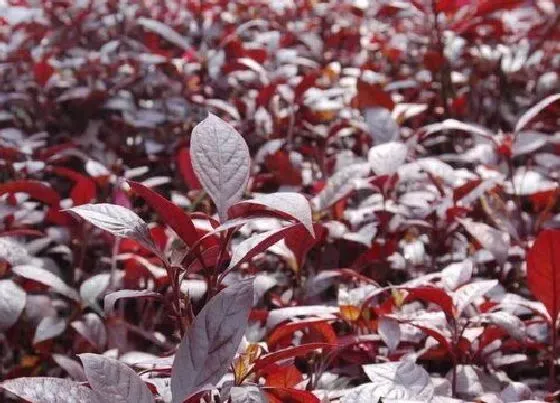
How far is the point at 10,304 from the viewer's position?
5.01 ft

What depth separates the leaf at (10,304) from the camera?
4.95ft

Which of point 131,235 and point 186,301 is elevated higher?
point 131,235

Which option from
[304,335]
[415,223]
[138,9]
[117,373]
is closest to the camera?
[117,373]

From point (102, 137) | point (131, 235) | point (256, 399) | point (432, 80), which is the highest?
point (131, 235)

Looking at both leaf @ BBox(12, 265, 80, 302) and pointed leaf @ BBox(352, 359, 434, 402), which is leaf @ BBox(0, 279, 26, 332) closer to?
leaf @ BBox(12, 265, 80, 302)

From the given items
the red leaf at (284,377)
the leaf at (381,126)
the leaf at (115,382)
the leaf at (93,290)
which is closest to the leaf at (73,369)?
the leaf at (93,290)

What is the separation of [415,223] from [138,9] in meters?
2.09

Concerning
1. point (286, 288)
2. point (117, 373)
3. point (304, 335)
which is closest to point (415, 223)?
point (286, 288)

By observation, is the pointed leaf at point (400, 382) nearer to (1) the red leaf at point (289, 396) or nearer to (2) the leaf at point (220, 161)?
(1) the red leaf at point (289, 396)

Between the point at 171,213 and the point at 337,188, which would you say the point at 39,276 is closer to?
the point at 171,213

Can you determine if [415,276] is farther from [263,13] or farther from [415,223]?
[263,13]

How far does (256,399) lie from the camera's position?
1.05m

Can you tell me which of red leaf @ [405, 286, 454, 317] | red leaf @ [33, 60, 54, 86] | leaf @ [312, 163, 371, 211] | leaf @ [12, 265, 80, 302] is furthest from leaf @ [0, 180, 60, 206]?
red leaf @ [33, 60, 54, 86]

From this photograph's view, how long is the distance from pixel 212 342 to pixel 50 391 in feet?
0.64
